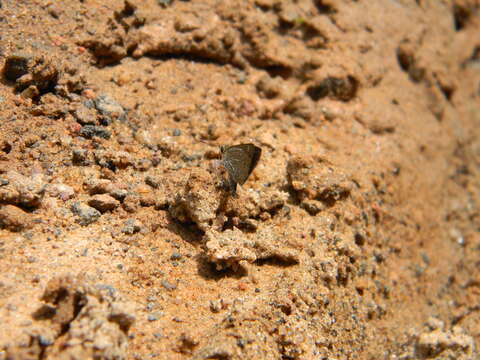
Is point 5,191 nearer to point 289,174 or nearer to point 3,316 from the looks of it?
point 3,316

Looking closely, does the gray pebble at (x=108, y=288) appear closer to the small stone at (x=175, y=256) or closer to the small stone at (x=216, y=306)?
the small stone at (x=175, y=256)

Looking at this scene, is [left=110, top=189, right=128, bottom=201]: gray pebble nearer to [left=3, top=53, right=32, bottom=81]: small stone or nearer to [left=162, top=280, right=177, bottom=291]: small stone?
[left=162, top=280, right=177, bottom=291]: small stone

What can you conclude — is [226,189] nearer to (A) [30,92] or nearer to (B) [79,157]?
(B) [79,157]

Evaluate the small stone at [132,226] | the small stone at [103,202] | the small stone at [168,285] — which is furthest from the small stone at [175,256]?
the small stone at [103,202]

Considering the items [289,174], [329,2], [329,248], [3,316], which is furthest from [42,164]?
[329,2]

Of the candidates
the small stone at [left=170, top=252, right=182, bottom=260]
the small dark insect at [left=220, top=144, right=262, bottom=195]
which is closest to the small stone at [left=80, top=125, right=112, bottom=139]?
the small dark insect at [left=220, top=144, right=262, bottom=195]

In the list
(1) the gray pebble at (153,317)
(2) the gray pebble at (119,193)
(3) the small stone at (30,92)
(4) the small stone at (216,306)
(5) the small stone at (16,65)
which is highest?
(5) the small stone at (16,65)

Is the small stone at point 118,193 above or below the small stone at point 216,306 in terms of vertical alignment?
above

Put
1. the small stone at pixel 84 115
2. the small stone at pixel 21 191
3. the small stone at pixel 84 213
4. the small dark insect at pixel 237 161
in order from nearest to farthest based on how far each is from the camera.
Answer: the small stone at pixel 21 191
the small stone at pixel 84 213
the small dark insect at pixel 237 161
the small stone at pixel 84 115
